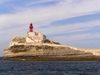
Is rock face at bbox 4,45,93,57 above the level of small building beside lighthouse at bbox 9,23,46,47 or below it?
below

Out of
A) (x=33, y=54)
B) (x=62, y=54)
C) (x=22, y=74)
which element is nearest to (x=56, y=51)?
(x=62, y=54)

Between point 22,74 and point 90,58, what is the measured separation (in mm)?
35790

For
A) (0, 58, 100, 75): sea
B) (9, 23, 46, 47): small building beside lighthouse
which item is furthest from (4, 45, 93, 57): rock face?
(0, 58, 100, 75): sea

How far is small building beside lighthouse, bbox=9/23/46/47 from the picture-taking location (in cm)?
7100

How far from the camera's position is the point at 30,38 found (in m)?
72.4

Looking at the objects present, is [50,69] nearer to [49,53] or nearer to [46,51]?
[49,53]

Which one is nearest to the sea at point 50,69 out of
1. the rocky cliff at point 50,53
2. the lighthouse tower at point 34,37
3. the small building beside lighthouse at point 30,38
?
the rocky cliff at point 50,53

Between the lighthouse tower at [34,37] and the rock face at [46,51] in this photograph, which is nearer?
the rock face at [46,51]

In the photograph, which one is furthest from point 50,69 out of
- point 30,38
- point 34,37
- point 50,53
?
point 34,37

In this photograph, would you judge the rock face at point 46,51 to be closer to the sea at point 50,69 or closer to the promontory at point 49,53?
the promontory at point 49,53

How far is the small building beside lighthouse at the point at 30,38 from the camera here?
7100cm

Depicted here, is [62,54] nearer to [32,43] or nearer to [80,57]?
[80,57]

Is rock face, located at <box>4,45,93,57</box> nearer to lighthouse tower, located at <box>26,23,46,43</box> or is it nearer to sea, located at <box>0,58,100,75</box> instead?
lighthouse tower, located at <box>26,23,46,43</box>

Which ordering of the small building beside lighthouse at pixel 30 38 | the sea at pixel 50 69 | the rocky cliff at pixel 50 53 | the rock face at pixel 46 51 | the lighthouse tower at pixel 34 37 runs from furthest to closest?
1. the lighthouse tower at pixel 34 37
2. the small building beside lighthouse at pixel 30 38
3. the rock face at pixel 46 51
4. the rocky cliff at pixel 50 53
5. the sea at pixel 50 69
